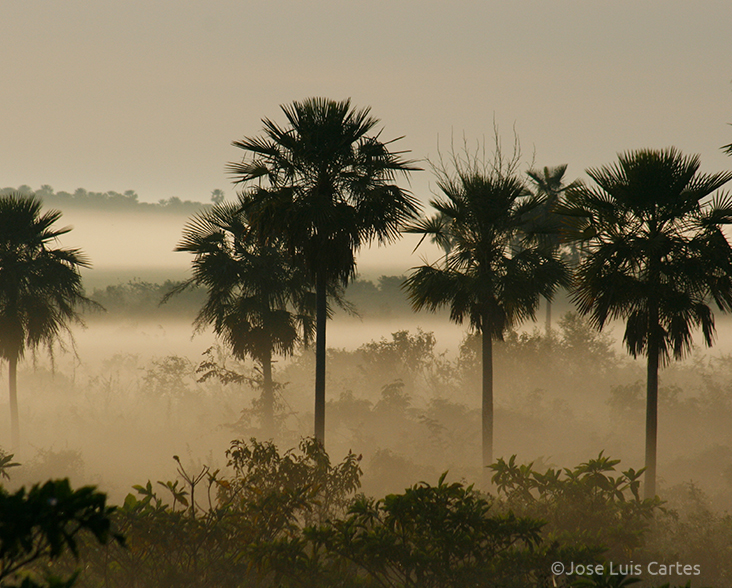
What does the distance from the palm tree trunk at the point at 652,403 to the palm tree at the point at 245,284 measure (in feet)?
37.7

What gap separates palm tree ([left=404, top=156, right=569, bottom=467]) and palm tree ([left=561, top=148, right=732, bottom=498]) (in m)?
2.40

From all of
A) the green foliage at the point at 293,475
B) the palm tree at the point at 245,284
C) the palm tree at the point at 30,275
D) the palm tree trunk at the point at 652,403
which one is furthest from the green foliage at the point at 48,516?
the palm tree at the point at 30,275

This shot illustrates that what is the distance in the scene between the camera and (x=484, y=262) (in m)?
17.5

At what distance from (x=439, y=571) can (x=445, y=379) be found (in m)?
23.4

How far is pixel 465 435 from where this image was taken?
23.7 meters

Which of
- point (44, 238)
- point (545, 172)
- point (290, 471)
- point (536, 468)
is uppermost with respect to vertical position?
point (545, 172)

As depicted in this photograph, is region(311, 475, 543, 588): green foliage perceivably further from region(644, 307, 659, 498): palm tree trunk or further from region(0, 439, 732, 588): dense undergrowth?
region(644, 307, 659, 498): palm tree trunk

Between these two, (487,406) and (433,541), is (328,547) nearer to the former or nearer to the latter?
(433,541)

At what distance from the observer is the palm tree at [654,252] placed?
14.0m

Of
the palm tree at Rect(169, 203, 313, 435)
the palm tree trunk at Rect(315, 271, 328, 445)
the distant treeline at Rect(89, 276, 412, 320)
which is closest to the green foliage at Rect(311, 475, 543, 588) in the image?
the palm tree trunk at Rect(315, 271, 328, 445)

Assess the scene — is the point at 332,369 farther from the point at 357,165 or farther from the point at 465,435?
the point at 357,165

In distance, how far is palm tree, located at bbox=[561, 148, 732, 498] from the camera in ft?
45.8

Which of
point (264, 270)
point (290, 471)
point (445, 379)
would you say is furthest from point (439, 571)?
point (445, 379)

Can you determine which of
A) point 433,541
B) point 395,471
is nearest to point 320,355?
point 395,471
